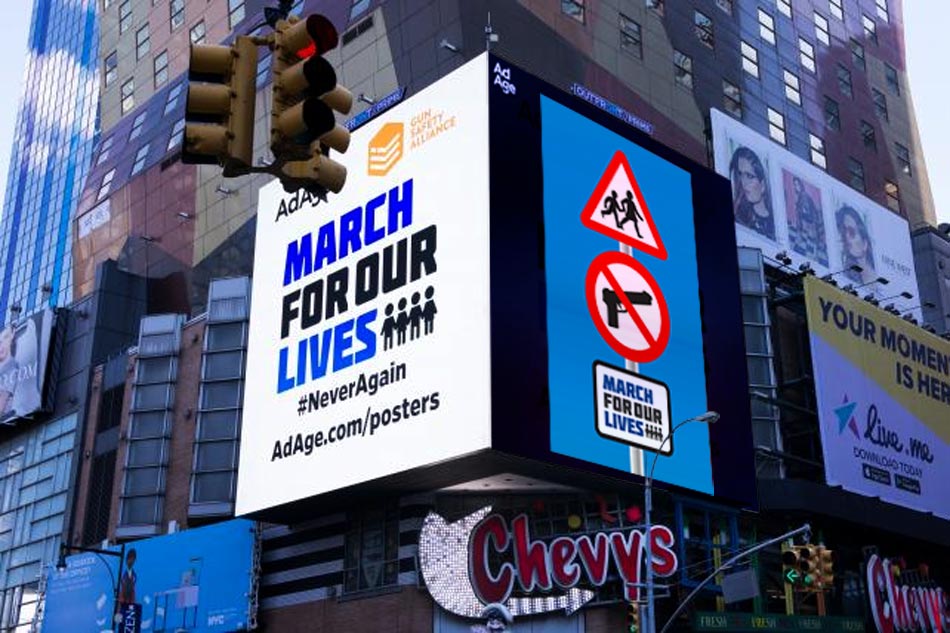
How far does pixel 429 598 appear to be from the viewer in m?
42.2

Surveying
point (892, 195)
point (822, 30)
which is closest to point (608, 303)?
point (892, 195)

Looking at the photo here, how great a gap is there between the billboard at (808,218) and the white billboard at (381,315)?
2255 centimetres

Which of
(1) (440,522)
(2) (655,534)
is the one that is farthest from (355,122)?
(2) (655,534)

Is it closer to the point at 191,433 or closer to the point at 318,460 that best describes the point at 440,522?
the point at 318,460

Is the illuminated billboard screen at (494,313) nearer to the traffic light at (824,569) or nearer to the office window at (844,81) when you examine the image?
the traffic light at (824,569)

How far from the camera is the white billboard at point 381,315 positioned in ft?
136

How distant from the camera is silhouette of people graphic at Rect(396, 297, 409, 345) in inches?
1713

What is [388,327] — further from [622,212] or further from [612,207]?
[622,212]

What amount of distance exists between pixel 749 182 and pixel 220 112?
Answer: 5866cm

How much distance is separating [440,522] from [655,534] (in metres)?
7.57

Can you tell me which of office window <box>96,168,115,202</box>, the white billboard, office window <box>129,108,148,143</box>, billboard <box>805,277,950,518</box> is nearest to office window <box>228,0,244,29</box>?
office window <box>129,108,148,143</box>

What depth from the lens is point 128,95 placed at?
82562mm

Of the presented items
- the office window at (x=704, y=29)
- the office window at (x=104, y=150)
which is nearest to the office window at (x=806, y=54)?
the office window at (x=704, y=29)

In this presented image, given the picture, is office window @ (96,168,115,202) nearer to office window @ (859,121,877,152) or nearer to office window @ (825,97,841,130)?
office window @ (825,97,841,130)
